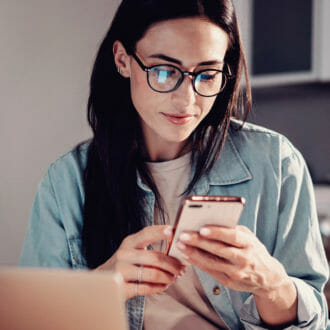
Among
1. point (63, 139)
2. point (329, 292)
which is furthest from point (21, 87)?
point (329, 292)

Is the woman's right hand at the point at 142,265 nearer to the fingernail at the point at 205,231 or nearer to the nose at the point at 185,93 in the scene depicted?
the fingernail at the point at 205,231

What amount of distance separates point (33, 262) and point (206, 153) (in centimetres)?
49

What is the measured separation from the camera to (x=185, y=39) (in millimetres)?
986

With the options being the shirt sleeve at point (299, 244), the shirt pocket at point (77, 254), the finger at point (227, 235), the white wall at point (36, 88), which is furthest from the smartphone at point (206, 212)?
the white wall at point (36, 88)

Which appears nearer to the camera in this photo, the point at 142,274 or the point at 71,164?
the point at 142,274

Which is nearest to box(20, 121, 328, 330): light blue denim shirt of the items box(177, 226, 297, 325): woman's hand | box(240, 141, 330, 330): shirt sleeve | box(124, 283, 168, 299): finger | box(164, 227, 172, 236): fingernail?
box(240, 141, 330, 330): shirt sleeve

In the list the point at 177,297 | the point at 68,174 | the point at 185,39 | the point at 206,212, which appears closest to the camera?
the point at 206,212

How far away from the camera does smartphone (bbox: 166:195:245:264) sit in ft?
2.33

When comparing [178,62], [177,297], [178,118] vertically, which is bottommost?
[177,297]

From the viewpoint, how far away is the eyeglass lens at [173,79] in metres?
1.01

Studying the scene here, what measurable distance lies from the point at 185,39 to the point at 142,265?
46 cm

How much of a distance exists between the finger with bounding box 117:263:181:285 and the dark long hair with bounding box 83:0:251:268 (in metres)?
0.29

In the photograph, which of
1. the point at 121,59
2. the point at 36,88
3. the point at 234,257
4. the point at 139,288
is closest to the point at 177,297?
the point at 139,288

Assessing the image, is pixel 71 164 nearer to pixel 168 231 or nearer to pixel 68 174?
pixel 68 174
